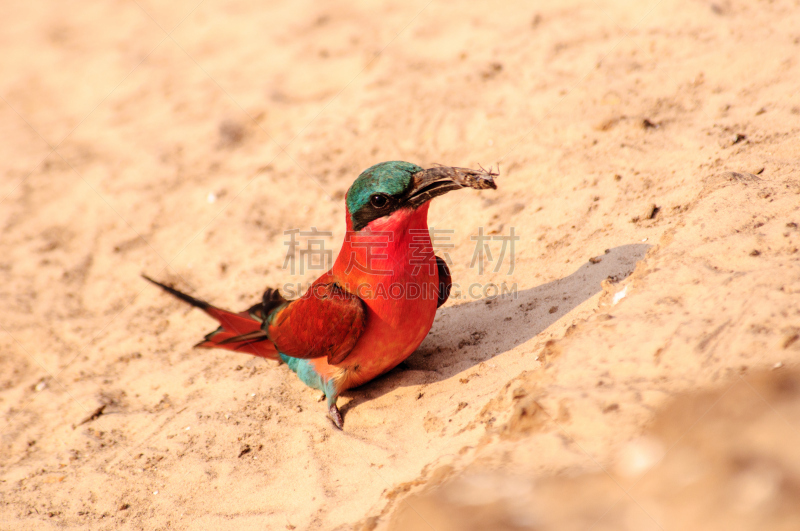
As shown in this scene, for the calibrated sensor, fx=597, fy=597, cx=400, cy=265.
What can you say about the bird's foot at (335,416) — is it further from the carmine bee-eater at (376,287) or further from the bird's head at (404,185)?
the bird's head at (404,185)

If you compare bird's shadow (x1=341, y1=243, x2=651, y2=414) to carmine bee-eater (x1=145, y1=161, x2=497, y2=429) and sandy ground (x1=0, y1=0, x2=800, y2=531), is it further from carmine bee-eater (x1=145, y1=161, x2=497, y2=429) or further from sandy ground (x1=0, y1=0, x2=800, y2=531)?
carmine bee-eater (x1=145, y1=161, x2=497, y2=429)

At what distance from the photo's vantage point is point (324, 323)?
299 centimetres

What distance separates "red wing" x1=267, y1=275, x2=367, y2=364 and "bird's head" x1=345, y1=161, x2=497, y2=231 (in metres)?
0.46

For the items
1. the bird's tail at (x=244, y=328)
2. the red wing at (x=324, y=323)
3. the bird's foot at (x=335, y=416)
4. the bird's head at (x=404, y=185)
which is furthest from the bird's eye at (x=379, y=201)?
the bird's foot at (x=335, y=416)

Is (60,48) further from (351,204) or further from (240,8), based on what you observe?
(351,204)

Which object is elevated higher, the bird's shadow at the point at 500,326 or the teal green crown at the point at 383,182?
the teal green crown at the point at 383,182

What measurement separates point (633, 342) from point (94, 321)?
4.07 meters

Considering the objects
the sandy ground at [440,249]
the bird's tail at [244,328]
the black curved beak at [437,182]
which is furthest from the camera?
the bird's tail at [244,328]

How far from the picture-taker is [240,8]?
7.56m

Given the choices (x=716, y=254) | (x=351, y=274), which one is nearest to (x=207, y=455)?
(x=351, y=274)

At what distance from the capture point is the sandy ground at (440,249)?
1.93m

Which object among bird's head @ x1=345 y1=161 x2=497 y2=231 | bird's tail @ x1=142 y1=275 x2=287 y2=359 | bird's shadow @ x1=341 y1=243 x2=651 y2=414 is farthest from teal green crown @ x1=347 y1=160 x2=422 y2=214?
bird's shadow @ x1=341 y1=243 x2=651 y2=414

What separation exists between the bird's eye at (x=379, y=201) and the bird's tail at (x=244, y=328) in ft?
3.07

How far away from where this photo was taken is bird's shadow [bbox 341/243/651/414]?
322 cm
